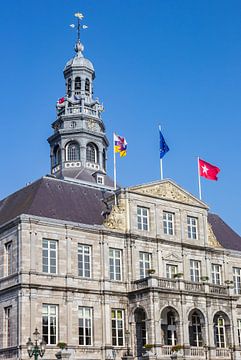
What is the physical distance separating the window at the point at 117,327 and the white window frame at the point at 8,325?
7.65 meters

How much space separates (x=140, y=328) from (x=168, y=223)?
876cm

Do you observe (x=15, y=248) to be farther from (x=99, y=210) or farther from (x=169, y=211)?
(x=169, y=211)

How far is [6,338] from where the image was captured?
159 ft

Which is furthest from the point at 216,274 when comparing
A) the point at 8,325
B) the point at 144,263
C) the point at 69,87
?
the point at 69,87

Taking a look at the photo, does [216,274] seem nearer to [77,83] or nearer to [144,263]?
[144,263]

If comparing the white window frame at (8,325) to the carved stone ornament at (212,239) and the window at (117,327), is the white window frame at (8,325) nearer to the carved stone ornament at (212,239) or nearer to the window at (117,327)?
the window at (117,327)

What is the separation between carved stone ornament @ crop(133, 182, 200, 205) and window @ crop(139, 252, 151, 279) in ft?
15.7

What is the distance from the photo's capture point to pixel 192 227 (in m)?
57.8

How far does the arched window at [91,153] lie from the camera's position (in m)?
72.4

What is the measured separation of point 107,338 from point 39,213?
10.1 metres

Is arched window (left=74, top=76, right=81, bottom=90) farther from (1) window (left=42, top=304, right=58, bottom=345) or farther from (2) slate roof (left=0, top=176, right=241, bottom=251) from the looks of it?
(1) window (left=42, top=304, right=58, bottom=345)

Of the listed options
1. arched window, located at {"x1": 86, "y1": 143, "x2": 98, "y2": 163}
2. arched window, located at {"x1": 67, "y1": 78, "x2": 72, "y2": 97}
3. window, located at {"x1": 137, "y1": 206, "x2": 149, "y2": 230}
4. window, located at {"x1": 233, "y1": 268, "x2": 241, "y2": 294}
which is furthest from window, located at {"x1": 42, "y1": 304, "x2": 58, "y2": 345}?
arched window, located at {"x1": 67, "y1": 78, "x2": 72, "y2": 97}

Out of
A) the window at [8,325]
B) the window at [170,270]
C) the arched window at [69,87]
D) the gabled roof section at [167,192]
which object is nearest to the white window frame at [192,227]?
the gabled roof section at [167,192]

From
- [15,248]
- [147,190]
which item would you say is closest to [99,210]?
[147,190]
